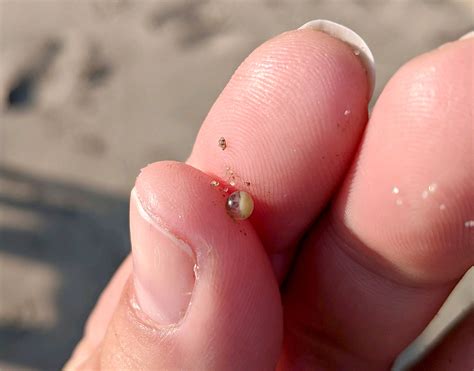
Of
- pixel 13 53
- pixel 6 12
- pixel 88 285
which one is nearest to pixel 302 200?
pixel 88 285

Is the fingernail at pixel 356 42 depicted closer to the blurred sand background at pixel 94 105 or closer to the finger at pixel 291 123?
the finger at pixel 291 123

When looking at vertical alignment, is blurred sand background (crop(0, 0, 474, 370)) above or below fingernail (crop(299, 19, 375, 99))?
below

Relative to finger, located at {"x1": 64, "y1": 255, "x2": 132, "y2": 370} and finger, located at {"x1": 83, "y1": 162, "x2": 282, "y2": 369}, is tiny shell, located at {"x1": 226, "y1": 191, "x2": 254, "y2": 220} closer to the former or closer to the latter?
finger, located at {"x1": 83, "y1": 162, "x2": 282, "y2": 369}

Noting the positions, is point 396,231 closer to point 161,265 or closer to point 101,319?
point 161,265

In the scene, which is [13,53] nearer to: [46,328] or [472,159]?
[46,328]

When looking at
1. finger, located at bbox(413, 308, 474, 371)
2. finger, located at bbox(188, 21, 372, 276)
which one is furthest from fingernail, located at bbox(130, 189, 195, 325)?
finger, located at bbox(413, 308, 474, 371)

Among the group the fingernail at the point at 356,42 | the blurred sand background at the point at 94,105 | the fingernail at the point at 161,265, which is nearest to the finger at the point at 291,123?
the fingernail at the point at 356,42

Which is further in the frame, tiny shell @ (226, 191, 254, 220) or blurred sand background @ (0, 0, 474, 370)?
blurred sand background @ (0, 0, 474, 370)
